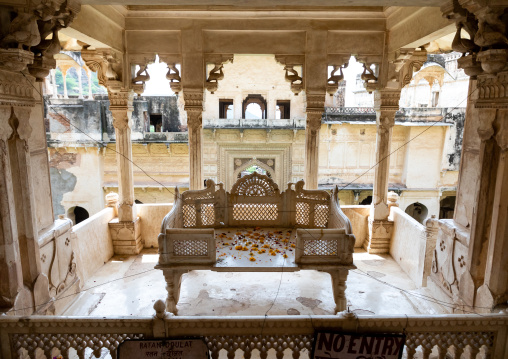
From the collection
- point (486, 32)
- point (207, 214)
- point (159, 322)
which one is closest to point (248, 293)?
point (207, 214)

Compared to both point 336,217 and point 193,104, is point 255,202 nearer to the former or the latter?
point 336,217

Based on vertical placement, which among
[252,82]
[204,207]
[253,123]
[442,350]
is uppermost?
[252,82]

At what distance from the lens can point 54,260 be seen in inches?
151

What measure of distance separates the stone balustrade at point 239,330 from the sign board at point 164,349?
0.05m

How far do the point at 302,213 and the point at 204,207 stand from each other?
4.97 feet

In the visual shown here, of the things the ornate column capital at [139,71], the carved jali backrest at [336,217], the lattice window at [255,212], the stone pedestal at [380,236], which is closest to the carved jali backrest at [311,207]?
the carved jali backrest at [336,217]

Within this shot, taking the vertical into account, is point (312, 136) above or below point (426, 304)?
above

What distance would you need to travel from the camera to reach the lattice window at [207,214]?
528 centimetres

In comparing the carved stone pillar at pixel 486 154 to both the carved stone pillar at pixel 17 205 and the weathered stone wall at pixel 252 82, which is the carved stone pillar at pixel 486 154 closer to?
the carved stone pillar at pixel 17 205

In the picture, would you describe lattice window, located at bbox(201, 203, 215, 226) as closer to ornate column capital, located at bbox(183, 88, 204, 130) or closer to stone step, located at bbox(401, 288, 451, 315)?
ornate column capital, located at bbox(183, 88, 204, 130)

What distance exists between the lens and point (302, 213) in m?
5.29

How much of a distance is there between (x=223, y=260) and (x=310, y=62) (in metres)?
3.65

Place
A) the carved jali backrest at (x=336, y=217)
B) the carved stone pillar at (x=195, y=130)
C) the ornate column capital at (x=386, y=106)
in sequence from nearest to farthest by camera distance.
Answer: the carved jali backrest at (x=336, y=217) < the carved stone pillar at (x=195, y=130) < the ornate column capital at (x=386, y=106)

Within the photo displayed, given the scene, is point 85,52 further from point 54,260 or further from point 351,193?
point 351,193
